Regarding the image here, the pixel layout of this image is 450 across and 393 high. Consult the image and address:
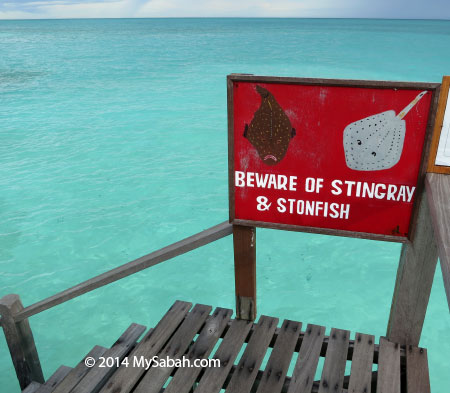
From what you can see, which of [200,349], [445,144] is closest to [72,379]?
[200,349]

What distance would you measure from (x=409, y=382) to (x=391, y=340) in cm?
28

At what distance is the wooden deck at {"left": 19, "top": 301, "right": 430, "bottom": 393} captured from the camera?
7.47 ft

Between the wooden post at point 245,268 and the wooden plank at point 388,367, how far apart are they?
79 cm

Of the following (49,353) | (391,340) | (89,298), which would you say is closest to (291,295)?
(89,298)

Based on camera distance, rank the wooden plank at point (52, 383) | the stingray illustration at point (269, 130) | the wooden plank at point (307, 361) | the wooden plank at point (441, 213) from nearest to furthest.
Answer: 1. the wooden plank at point (441, 213)
2. the stingray illustration at point (269, 130)
3. the wooden plank at point (307, 361)
4. the wooden plank at point (52, 383)

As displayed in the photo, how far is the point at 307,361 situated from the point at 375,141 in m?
1.23

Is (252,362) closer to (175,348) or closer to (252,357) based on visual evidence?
(252,357)

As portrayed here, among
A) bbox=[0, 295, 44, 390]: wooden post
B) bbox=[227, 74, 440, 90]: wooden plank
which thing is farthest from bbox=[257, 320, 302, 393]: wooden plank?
bbox=[0, 295, 44, 390]: wooden post

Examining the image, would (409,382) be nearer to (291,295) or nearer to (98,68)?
(291,295)

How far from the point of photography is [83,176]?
10.4 m

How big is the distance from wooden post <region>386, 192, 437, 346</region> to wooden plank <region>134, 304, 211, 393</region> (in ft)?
3.74

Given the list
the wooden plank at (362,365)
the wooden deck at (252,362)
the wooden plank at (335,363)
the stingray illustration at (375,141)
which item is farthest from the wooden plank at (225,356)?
the stingray illustration at (375,141)

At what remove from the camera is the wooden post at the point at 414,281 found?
2180 mm

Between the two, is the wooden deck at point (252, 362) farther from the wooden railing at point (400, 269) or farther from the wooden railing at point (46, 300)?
the wooden railing at point (46, 300)
